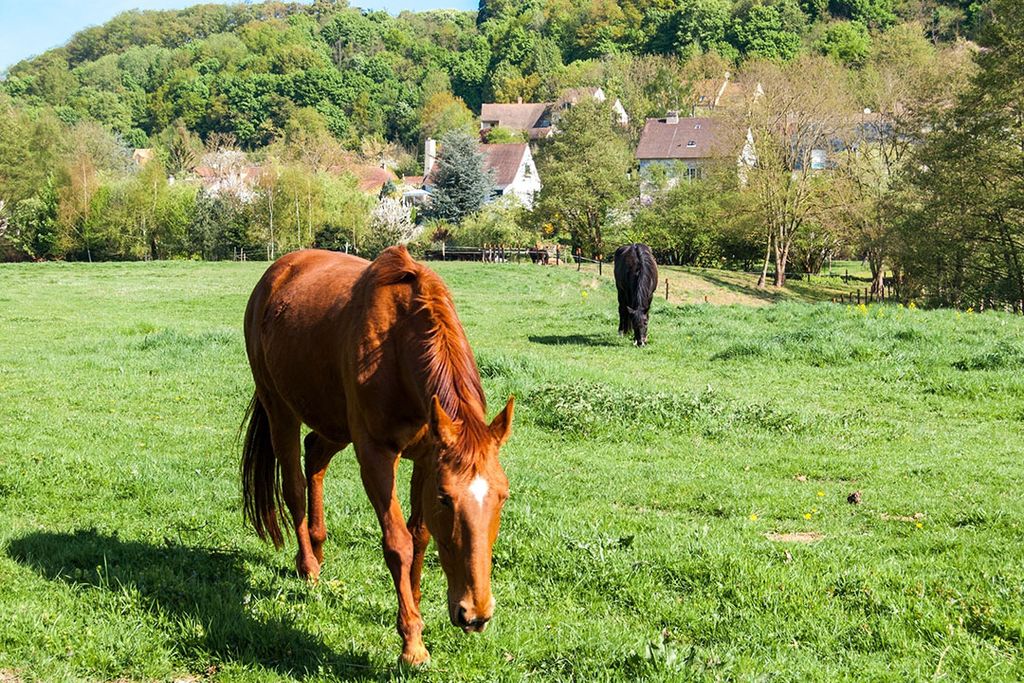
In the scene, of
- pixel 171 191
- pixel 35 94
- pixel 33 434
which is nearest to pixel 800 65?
pixel 171 191

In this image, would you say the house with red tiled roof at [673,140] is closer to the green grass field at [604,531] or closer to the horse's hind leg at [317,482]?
the green grass field at [604,531]

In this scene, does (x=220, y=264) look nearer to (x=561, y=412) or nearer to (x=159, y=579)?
(x=561, y=412)

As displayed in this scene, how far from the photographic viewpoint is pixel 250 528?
20.9 feet

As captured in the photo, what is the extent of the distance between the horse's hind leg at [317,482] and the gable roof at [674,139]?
3269 inches

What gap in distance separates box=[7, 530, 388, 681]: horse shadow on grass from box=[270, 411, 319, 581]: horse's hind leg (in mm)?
381

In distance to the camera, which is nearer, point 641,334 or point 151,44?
point 641,334

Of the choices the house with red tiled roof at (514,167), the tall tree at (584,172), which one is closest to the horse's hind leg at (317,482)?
the tall tree at (584,172)

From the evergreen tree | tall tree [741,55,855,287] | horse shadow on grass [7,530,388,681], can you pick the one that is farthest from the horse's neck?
the evergreen tree

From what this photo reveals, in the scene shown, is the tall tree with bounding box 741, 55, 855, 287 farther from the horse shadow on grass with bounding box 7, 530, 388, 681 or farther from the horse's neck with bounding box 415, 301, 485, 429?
the horse's neck with bounding box 415, 301, 485, 429

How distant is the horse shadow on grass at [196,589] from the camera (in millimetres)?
4242

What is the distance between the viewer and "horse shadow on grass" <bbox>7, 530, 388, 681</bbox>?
13.9 feet

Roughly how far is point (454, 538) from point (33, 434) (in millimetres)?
7224

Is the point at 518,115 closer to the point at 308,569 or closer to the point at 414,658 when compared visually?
the point at 308,569

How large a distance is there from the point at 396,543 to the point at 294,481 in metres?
1.74
